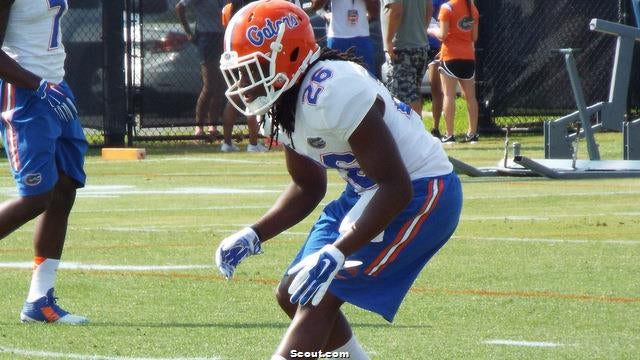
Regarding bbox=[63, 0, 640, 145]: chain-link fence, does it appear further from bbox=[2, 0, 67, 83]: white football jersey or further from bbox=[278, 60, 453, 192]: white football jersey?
bbox=[278, 60, 453, 192]: white football jersey

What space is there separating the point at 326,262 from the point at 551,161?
1050 centimetres

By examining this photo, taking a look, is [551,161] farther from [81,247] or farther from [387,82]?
[81,247]

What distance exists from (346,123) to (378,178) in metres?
0.19

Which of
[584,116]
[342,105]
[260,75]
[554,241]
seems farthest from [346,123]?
[584,116]

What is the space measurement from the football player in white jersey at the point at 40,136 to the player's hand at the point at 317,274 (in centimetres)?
255

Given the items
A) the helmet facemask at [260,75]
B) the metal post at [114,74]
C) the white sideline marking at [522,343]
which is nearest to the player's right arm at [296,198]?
the helmet facemask at [260,75]

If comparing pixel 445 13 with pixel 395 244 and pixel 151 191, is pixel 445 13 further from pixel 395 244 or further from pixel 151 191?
pixel 395 244

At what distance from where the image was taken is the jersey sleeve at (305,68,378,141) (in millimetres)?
4680

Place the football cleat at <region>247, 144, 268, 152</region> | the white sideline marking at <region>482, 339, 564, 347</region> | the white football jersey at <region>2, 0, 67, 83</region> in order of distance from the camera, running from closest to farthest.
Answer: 1. the white sideline marking at <region>482, 339, 564, 347</region>
2. the white football jersey at <region>2, 0, 67, 83</region>
3. the football cleat at <region>247, 144, 268, 152</region>

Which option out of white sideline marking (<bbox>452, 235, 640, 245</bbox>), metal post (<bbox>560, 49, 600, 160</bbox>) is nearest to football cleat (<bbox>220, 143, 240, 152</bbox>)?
metal post (<bbox>560, 49, 600, 160</bbox>)

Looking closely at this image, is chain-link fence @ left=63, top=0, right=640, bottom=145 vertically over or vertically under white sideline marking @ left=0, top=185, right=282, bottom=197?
under

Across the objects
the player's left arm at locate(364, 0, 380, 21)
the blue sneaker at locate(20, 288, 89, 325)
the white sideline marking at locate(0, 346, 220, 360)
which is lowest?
the player's left arm at locate(364, 0, 380, 21)

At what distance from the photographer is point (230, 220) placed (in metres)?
11.1

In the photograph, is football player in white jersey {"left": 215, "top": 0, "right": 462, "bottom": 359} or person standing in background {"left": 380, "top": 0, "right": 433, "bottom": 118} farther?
person standing in background {"left": 380, "top": 0, "right": 433, "bottom": 118}
